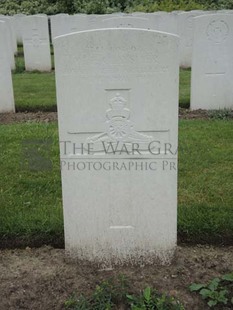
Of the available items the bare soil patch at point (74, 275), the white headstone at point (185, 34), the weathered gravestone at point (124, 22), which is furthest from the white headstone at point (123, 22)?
the bare soil patch at point (74, 275)

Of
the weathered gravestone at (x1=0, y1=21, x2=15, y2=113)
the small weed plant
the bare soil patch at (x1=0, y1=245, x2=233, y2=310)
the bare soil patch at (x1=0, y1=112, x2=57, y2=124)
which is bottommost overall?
the bare soil patch at (x1=0, y1=112, x2=57, y2=124)

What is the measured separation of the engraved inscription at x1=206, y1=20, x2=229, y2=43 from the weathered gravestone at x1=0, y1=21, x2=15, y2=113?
2.84 metres

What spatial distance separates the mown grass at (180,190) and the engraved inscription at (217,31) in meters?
1.35

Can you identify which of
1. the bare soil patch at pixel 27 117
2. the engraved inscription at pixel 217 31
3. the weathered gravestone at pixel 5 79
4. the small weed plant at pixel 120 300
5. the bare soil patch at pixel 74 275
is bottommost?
the bare soil patch at pixel 27 117

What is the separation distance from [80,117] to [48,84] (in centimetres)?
640

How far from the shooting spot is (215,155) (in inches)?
185

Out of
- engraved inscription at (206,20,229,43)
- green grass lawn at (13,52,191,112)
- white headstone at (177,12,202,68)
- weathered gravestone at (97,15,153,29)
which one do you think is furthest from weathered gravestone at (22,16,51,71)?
engraved inscription at (206,20,229,43)

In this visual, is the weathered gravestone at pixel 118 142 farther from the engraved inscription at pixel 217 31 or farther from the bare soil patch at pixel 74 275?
the engraved inscription at pixel 217 31

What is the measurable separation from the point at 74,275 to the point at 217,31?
451cm

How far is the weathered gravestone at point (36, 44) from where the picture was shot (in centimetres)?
1036

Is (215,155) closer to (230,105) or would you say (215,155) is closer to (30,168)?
(30,168)

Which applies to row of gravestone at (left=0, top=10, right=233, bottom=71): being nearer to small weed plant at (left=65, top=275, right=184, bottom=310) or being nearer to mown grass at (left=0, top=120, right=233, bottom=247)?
mown grass at (left=0, top=120, right=233, bottom=247)

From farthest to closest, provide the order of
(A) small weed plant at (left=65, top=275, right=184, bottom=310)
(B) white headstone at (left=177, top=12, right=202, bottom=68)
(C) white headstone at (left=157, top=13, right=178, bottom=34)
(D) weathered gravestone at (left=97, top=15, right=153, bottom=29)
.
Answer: (B) white headstone at (left=177, top=12, right=202, bottom=68), (C) white headstone at (left=157, top=13, right=178, bottom=34), (D) weathered gravestone at (left=97, top=15, right=153, bottom=29), (A) small weed plant at (left=65, top=275, right=184, bottom=310)

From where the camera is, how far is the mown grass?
3240mm
